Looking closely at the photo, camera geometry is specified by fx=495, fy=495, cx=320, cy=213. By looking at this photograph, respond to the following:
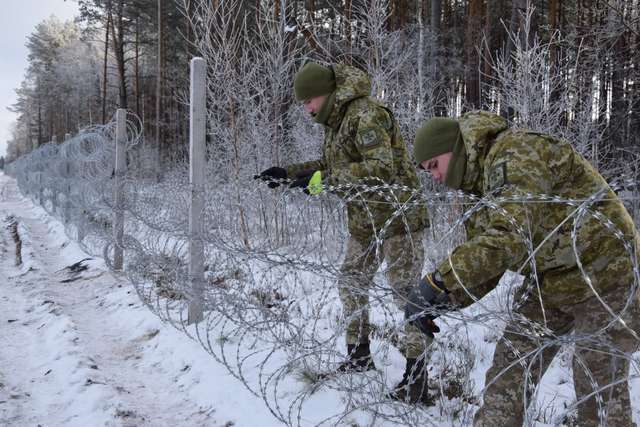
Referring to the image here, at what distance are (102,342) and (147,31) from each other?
22876 mm

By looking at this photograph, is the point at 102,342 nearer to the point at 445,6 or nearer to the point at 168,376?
the point at 168,376

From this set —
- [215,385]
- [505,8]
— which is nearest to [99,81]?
[505,8]

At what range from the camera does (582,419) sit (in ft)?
5.84

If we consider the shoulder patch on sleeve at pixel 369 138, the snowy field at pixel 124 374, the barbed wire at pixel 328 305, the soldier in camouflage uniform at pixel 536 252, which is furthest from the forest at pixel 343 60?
the soldier in camouflage uniform at pixel 536 252

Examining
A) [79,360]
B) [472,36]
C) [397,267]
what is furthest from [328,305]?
[472,36]

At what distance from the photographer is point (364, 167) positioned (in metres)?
2.34

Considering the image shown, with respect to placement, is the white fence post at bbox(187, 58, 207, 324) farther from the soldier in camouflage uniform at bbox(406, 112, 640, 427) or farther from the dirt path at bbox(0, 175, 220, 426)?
the soldier in camouflage uniform at bbox(406, 112, 640, 427)

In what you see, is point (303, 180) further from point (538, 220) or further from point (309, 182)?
point (538, 220)

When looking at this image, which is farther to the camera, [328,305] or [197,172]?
A: [328,305]

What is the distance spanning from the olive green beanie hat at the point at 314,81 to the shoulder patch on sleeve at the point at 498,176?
1.30 meters

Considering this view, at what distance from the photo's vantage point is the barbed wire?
1.44m

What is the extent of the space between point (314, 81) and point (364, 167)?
22.5 inches

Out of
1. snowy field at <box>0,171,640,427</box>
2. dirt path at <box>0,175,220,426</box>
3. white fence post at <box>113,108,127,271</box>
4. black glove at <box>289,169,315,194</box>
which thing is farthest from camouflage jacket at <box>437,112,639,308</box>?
white fence post at <box>113,108,127,271</box>

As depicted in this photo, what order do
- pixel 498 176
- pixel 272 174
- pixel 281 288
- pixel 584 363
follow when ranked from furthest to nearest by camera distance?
pixel 281 288, pixel 272 174, pixel 584 363, pixel 498 176
